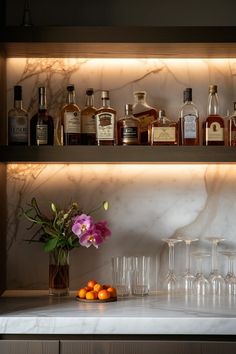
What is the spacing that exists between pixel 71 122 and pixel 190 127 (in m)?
0.52

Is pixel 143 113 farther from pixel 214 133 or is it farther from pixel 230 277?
pixel 230 277

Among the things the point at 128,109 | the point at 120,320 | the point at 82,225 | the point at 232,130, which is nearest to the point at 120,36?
the point at 128,109

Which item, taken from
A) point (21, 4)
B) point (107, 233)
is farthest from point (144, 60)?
point (107, 233)

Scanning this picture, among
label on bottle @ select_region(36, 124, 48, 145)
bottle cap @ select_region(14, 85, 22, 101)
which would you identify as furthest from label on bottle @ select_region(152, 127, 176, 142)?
bottle cap @ select_region(14, 85, 22, 101)

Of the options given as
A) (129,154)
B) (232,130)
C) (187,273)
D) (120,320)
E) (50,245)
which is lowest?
(120,320)

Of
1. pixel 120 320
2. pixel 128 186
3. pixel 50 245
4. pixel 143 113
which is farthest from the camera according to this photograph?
pixel 128 186

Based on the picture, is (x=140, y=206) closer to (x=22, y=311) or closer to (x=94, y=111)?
(x=94, y=111)

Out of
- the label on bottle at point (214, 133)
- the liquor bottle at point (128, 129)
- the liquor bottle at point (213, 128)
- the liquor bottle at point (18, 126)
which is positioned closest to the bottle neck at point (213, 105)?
→ the liquor bottle at point (213, 128)

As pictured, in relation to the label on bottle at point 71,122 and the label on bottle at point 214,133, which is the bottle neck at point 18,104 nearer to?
the label on bottle at point 71,122

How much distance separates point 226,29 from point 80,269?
125 cm

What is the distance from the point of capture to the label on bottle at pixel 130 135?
2.67 meters

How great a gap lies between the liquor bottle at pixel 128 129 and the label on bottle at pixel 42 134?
319mm

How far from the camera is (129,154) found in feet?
8.52

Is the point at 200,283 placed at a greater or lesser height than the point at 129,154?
lesser
